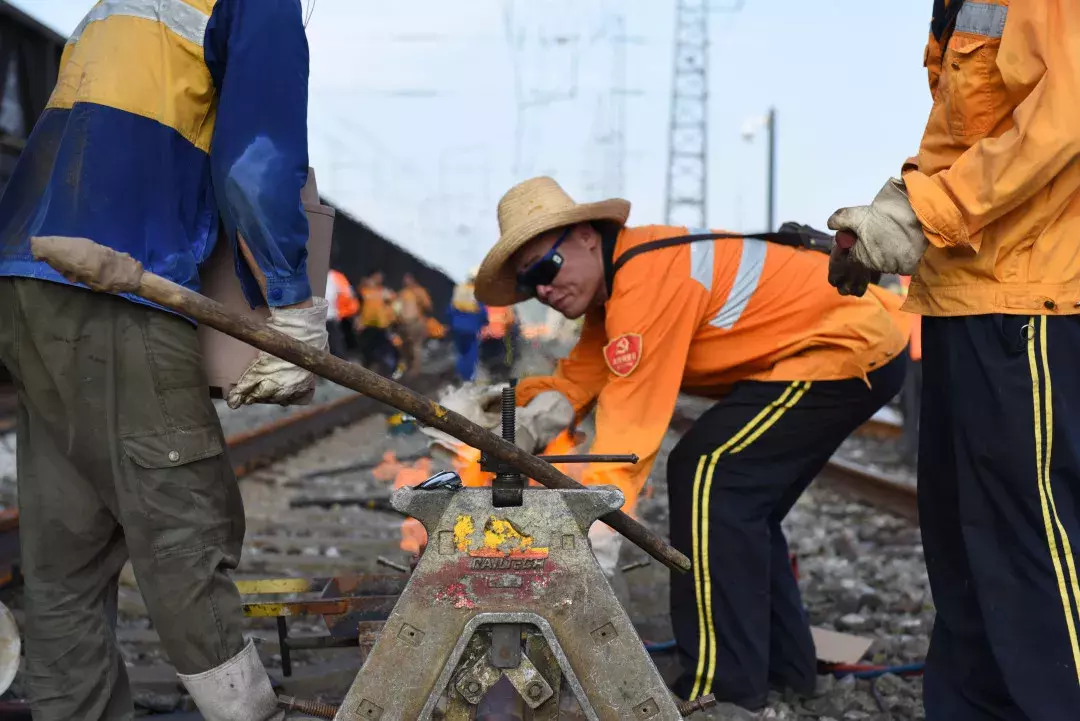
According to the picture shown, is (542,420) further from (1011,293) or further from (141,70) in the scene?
(141,70)

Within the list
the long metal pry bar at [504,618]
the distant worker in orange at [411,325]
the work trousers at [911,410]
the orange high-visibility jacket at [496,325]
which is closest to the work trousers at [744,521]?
the long metal pry bar at [504,618]

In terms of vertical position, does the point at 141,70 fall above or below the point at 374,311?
above

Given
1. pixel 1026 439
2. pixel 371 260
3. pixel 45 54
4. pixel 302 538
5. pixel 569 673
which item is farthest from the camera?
pixel 371 260

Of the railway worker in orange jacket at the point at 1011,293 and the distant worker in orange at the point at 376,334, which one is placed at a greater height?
the railway worker in orange jacket at the point at 1011,293

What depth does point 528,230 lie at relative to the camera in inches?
124

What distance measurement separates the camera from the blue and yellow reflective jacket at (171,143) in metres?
2.33

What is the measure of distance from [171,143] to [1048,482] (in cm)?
235

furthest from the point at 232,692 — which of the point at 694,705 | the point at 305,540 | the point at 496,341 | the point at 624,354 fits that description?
the point at 496,341

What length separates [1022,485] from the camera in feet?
7.79

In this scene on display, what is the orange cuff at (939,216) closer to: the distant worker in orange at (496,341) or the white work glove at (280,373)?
the white work glove at (280,373)

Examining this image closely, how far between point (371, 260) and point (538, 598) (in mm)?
30239

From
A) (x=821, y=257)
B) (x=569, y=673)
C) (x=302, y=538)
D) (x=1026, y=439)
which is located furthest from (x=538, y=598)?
(x=302, y=538)

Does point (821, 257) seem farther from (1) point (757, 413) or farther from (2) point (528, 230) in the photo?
(2) point (528, 230)

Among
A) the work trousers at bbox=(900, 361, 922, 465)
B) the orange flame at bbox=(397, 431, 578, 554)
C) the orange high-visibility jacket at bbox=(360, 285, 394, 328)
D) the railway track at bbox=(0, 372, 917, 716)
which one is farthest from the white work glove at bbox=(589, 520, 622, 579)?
the orange high-visibility jacket at bbox=(360, 285, 394, 328)
